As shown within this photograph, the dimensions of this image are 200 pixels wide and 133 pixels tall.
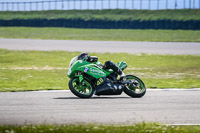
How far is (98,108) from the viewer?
9.04 metres

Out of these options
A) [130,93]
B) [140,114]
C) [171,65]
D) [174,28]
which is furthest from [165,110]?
[174,28]

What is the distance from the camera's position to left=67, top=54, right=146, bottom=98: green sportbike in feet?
33.7

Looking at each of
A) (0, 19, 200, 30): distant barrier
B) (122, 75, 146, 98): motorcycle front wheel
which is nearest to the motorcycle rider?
(122, 75, 146, 98): motorcycle front wheel

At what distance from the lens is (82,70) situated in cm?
1024

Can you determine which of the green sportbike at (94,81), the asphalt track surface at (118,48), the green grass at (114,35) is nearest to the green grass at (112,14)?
the green grass at (114,35)

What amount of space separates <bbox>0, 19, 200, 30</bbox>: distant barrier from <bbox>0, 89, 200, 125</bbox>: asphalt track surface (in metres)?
31.6

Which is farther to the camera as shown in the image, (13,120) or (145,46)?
(145,46)

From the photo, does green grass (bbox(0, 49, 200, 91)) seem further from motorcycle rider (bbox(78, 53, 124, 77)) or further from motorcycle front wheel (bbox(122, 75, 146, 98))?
motorcycle rider (bbox(78, 53, 124, 77))

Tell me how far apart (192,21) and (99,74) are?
33111mm

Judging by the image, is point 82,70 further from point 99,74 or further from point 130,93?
point 130,93

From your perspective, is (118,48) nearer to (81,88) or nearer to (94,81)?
(94,81)

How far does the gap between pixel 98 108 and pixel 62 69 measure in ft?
32.9

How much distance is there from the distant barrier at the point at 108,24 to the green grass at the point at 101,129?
117 ft

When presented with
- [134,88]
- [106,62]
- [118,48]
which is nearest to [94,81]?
[106,62]
